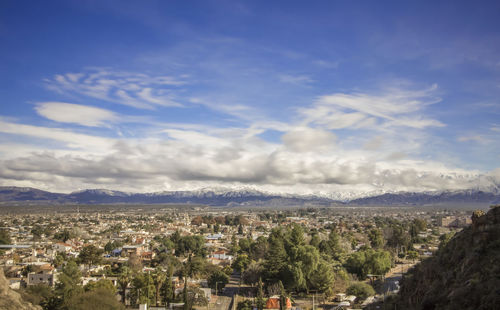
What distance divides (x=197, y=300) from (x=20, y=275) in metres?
19.0

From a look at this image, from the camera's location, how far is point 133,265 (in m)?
41.8

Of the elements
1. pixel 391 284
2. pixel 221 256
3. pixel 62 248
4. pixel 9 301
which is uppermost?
pixel 9 301

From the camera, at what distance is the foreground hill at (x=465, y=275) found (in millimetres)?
12438

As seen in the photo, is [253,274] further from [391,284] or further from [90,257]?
[90,257]

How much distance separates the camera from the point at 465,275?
48.4 ft

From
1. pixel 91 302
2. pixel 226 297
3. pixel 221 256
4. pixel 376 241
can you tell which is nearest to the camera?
pixel 91 302

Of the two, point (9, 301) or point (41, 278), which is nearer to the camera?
point (9, 301)

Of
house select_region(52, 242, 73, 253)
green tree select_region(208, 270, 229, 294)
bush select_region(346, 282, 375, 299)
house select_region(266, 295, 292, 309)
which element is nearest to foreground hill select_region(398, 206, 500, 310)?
house select_region(266, 295, 292, 309)

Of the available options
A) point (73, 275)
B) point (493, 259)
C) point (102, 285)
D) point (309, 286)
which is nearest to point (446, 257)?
point (493, 259)

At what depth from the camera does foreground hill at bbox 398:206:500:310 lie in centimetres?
1244

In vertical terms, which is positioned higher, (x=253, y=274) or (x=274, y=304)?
(x=253, y=274)

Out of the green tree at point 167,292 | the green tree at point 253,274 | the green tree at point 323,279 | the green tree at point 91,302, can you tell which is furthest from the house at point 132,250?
the green tree at point 91,302

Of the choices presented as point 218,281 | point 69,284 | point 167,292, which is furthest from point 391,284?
point 69,284

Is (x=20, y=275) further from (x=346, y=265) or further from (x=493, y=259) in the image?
(x=493, y=259)
